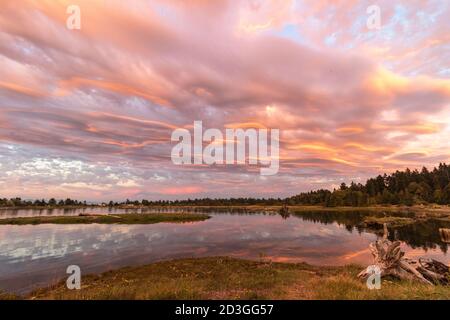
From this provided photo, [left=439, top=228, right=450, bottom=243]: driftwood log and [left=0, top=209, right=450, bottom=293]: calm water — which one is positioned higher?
[left=439, top=228, right=450, bottom=243]: driftwood log

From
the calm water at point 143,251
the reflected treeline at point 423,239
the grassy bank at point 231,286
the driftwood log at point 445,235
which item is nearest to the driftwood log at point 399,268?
the grassy bank at point 231,286

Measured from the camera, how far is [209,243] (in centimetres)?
4566

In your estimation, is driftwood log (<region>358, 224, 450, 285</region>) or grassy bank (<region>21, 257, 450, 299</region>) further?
Answer: driftwood log (<region>358, 224, 450, 285</region>)

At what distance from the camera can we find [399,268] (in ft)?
66.3

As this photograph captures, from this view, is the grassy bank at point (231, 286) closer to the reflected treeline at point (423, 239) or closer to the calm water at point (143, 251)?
the calm water at point (143, 251)

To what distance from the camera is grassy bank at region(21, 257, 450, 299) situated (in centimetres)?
1395

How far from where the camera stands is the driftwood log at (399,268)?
64.2 ft

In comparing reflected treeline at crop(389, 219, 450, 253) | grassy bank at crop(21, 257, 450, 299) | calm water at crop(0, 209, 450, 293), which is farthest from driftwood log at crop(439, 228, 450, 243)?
grassy bank at crop(21, 257, 450, 299)

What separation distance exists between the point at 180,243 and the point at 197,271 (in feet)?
69.3

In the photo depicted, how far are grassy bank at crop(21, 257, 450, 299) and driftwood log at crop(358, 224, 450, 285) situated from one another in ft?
5.61

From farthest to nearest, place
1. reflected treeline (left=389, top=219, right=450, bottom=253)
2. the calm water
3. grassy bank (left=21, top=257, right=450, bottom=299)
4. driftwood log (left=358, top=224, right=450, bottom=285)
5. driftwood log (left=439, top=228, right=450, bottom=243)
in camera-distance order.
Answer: driftwood log (left=439, top=228, right=450, bottom=243) < reflected treeline (left=389, top=219, right=450, bottom=253) < the calm water < driftwood log (left=358, top=224, right=450, bottom=285) < grassy bank (left=21, top=257, right=450, bottom=299)

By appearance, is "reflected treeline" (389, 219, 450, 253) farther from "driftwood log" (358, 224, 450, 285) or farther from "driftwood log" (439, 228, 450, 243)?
"driftwood log" (358, 224, 450, 285)

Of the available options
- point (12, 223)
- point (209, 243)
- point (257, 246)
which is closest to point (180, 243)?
point (209, 243)

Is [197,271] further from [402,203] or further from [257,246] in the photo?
[402,203]
